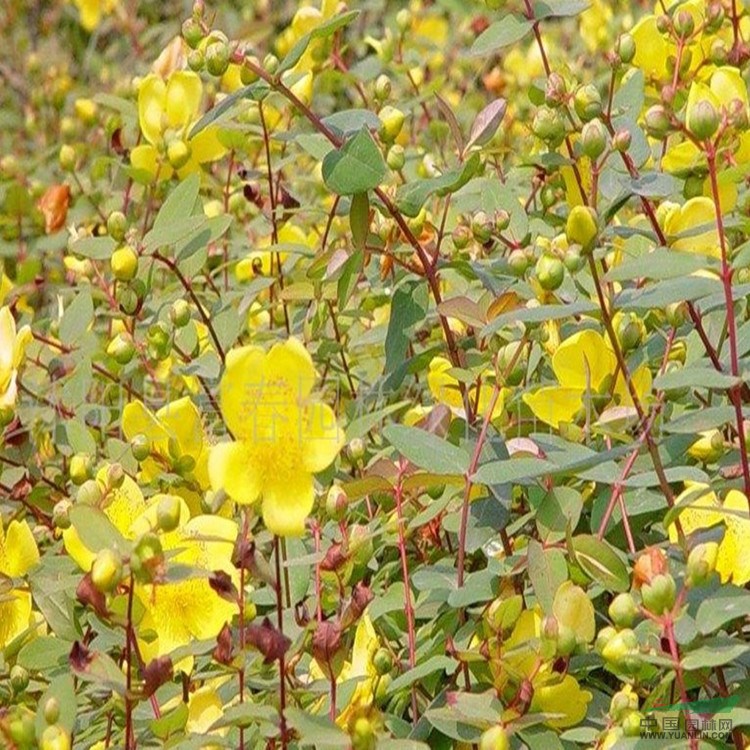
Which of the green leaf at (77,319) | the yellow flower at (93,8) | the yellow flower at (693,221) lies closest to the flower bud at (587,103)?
the yellow flower at (693,221)

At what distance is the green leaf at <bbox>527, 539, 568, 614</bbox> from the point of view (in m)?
0.94

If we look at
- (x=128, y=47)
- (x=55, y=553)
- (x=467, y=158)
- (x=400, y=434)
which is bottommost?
(x=128, y=47)

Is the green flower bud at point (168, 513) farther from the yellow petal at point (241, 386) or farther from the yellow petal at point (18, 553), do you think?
the yellow petal at point (18, 553)

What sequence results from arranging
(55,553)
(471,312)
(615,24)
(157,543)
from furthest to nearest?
1. (615,24)
2. (55,553)
3. (471,312)
4. (157,543)

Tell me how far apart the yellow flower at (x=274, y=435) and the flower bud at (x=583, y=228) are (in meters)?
0.19

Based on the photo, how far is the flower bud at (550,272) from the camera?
961mm

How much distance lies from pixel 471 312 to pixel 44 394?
0.56 m

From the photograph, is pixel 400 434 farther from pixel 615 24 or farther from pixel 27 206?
pixel 615 24

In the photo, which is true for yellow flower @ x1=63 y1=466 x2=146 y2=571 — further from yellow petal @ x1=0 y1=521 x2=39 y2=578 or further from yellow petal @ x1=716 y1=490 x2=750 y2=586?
yellow petal @ x1=716 y1=490 x2=750 y2=586

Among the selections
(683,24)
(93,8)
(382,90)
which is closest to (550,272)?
(683,24)

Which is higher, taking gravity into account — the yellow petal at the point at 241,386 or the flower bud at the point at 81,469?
the yellow petal at the point at 241,386

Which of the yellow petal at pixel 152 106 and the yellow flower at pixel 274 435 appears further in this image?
the yellow petal at pixel 152 106

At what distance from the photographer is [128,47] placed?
405 cm

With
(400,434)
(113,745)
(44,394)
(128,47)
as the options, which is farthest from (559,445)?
(128,47)
